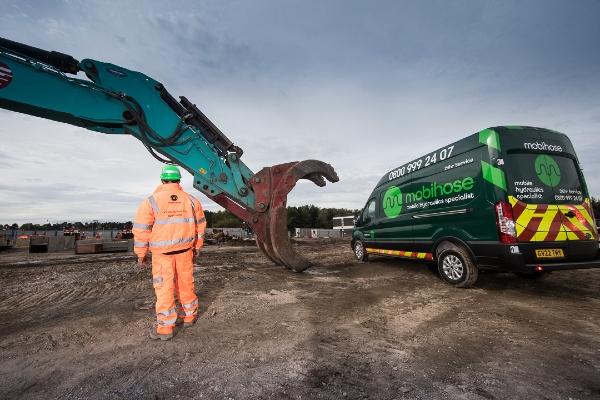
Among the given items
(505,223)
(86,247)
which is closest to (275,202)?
(505,223)

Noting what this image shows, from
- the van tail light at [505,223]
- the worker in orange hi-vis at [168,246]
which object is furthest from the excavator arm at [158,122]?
the van tail light at [505,223]

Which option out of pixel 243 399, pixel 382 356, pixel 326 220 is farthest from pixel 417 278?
pixel 326 220

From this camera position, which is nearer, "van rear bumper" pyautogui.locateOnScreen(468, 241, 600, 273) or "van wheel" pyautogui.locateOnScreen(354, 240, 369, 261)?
"van rear bumper" pyautogui.locateOnScreen(468, 241, 600, 273)

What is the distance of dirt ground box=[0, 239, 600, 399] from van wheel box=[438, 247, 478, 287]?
0.20 m

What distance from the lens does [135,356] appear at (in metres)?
2.50

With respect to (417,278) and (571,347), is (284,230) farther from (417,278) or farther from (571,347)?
(571,347)

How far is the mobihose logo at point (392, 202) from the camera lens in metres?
7.04

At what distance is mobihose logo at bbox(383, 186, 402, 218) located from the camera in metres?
7.04

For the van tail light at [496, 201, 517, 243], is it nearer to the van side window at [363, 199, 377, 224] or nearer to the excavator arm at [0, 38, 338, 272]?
the excavator arm at [0, 38, 338, 272]

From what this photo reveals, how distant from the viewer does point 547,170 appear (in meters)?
4.65

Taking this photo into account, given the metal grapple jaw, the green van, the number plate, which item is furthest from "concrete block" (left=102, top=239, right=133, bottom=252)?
the number plate

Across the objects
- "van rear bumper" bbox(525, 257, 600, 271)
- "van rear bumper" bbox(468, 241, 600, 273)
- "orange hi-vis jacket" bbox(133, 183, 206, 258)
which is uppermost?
"orange hi-vis jacket" bbox(133, 183, 206, 258)

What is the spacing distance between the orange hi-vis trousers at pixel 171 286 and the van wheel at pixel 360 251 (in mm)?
6315

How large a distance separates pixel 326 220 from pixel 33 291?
79.7 m
